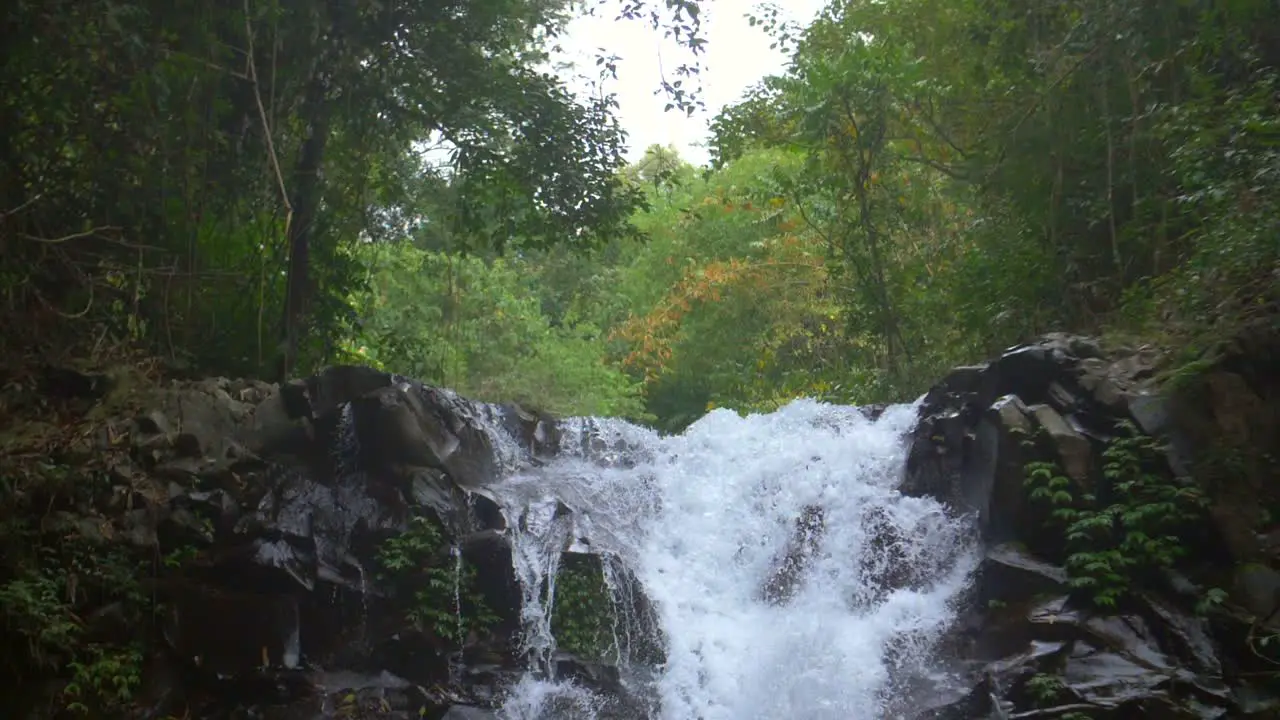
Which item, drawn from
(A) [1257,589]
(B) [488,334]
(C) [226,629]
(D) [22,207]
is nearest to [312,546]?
(C) [226,629]

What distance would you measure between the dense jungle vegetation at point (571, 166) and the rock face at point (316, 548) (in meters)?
1.08

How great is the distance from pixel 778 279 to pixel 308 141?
37.0 feet

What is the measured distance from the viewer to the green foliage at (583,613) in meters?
8.09

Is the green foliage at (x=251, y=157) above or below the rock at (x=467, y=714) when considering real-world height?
above

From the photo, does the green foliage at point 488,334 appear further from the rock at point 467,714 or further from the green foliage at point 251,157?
the rock at point 467,714

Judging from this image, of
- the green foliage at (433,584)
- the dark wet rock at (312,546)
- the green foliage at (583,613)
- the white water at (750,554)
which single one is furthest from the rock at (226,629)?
the green foliage at (583,613)

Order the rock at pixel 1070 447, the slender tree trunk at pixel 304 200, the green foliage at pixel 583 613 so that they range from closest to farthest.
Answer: the rock at pixel 1070 447 → the green foliage at pixel 583 613 → the slender tree trunk at pixel 304 200

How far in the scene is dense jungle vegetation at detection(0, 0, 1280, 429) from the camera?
24.0 ft

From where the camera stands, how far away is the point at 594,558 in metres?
8.45

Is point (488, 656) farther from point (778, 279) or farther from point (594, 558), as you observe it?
point (778, 279)

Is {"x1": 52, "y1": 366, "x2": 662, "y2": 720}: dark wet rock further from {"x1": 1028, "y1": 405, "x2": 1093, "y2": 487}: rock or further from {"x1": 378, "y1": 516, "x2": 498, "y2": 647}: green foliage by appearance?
{"x1": 1028, "y1": 405, "x2": 1093, "y2": 487}: rock

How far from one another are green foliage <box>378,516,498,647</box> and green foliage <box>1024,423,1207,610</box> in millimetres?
4058

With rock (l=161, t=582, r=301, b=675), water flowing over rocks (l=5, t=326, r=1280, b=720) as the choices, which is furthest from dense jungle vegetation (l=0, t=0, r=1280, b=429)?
rock (l=161, t=582, r=301, b=675)

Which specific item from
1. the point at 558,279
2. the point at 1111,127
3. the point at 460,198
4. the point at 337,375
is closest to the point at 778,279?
the point at 558,279
